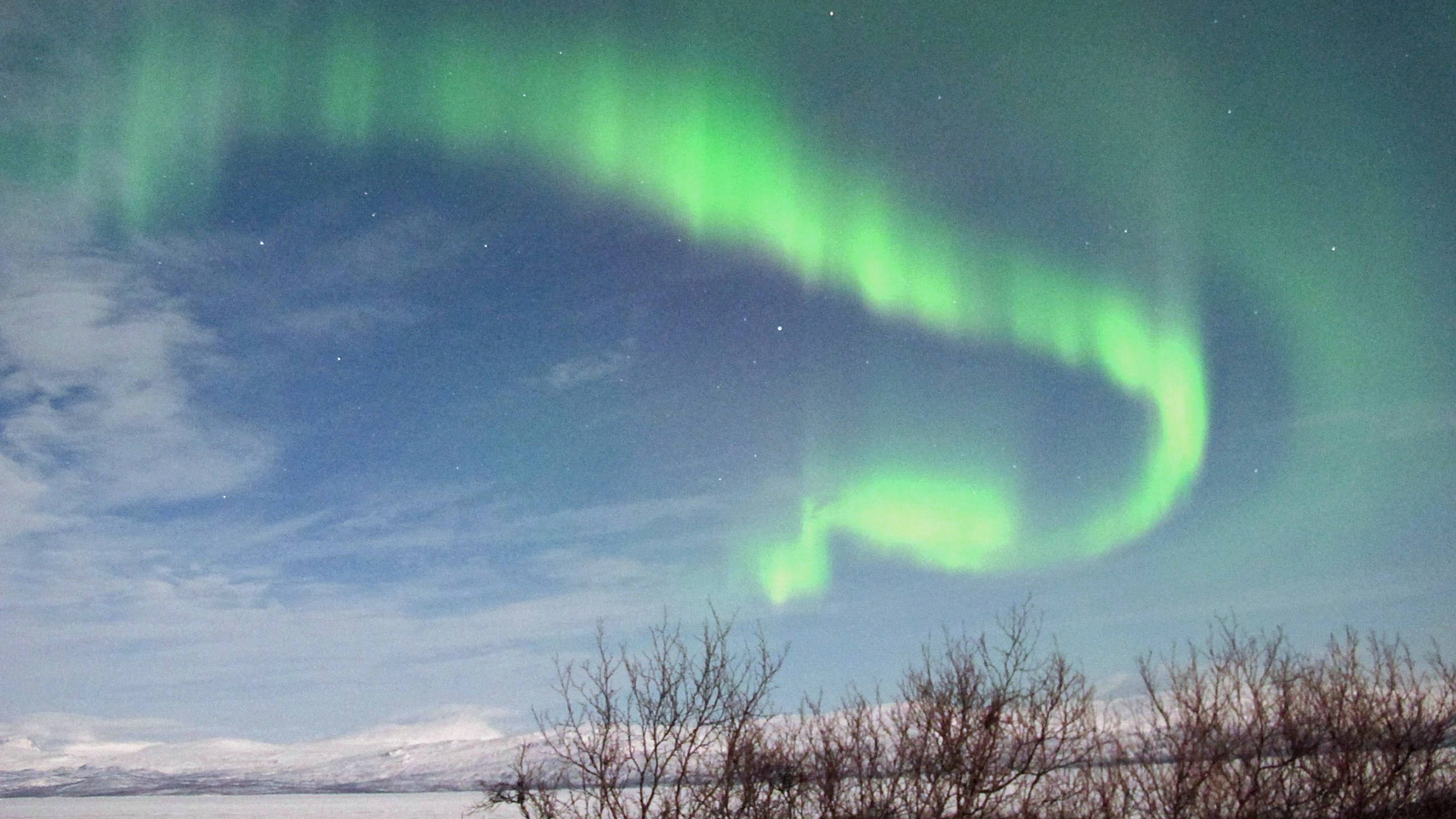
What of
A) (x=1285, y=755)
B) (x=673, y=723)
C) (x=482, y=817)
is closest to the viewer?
(x=673, y=723)

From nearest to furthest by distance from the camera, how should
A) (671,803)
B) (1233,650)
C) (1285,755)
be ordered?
(671,803)
(1285,755)
(1233,650)

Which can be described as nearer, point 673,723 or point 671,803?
point 673,723

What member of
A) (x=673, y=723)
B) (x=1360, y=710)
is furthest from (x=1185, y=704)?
(x=673, y=723)

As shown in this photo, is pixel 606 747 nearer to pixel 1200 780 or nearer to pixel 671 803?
pixel 671 803

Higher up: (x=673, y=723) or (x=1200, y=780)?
(x=673, y=723)

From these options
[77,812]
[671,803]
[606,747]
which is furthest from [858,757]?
[77,812]

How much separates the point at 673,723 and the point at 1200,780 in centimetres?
1632

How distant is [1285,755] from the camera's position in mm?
35062

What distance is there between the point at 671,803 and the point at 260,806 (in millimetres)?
180838

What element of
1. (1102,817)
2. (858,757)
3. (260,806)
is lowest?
(260,806)

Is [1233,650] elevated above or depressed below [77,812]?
above

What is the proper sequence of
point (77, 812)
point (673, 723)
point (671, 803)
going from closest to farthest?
point (673, 723) < point (671, 803) < point (77, 812)

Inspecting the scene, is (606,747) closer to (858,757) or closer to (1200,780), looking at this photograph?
(858,757)

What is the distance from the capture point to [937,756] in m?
32.0
